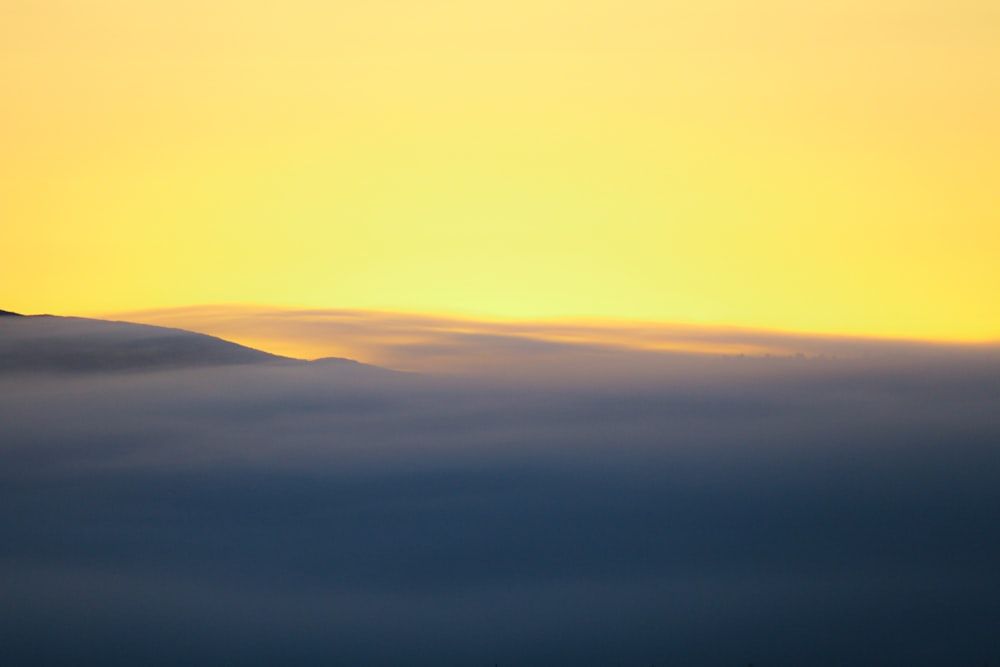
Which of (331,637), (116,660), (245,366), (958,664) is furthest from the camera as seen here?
(245,366)

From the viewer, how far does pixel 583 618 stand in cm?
18075

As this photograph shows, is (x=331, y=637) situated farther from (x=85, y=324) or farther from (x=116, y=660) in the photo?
(x=85, y=324)

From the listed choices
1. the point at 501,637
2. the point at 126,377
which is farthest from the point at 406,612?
the point at 126,377

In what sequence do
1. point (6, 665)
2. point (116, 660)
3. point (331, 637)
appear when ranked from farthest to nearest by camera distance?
point (331, 637), point (116, 660), point (6, 665)

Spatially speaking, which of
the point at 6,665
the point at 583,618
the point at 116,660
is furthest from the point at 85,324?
the point at 583,618

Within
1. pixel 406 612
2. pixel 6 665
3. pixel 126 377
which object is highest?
pixel 126 377

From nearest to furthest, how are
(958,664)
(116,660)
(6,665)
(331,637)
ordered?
(6,665) < (116,660) < (958,664) < (331,637)

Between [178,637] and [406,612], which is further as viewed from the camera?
[406,612]

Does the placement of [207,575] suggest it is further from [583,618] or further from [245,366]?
[583,618]

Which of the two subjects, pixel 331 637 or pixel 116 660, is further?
pixel 331 637

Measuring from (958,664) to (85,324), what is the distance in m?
142

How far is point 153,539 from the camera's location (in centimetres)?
18538

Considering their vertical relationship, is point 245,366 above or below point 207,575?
above

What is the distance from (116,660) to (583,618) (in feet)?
275
